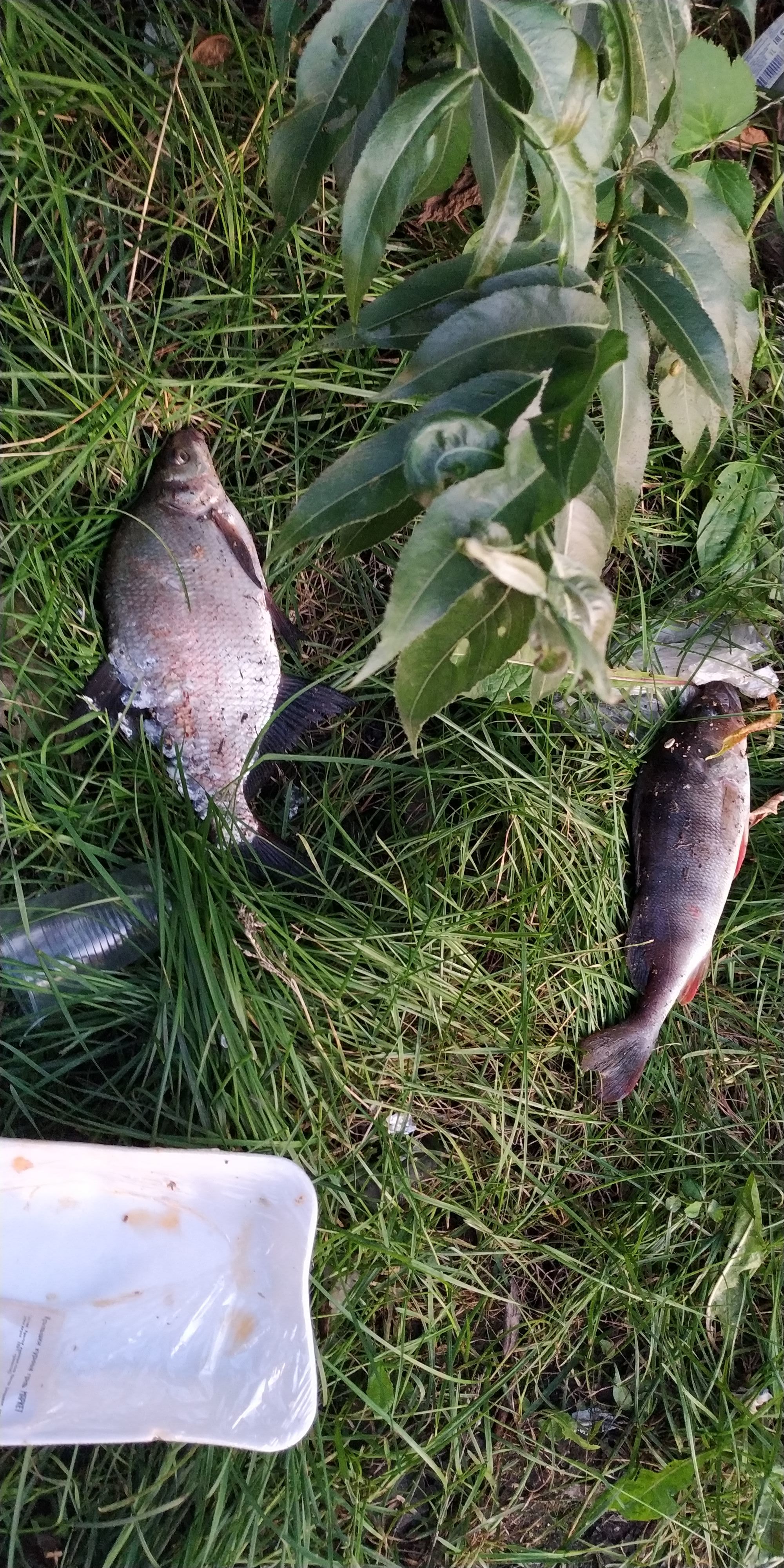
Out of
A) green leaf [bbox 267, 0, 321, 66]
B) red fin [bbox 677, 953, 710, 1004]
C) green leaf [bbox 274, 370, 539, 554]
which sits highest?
green leaf [bbox 267, 0, 321, 66]

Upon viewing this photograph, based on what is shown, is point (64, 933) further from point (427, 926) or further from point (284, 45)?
point (284, 45)

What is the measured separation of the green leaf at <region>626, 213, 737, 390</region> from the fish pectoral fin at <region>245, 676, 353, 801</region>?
3.49 feet

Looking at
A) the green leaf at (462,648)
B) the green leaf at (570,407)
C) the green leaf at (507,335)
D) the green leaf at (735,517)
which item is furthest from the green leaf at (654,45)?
the green leaf at (735,517)

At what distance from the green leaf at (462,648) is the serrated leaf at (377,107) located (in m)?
0.69

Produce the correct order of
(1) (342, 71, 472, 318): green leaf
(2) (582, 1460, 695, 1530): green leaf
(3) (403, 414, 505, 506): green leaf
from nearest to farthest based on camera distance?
(3) (403, 414, 505, 506): green leaf, (1) (342, 71, 472, 318): green leaf, (2) (582, 1460, 695, 1530): green leaf

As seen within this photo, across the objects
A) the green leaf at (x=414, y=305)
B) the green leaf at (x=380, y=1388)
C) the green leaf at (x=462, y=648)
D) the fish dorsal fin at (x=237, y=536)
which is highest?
the green leaf at (x=414, y=305)

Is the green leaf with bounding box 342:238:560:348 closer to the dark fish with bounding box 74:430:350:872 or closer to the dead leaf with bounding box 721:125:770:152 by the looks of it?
the dark fish with bounding box 74:430:350:872

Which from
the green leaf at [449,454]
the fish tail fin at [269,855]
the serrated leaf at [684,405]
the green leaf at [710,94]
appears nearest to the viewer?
the green leaf at [449,454]

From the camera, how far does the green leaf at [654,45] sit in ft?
3.65

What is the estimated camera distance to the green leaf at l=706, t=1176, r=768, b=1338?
225 centimetres

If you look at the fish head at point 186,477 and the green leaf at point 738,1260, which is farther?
the green leaf at point 738,1260

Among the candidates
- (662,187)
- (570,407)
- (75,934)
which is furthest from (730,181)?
(75,934)

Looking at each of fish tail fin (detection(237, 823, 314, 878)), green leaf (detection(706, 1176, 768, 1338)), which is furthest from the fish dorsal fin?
green leaf (detection(706, 1176, 768, 1338))

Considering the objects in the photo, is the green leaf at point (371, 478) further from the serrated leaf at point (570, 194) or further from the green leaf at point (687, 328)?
the green leaf at point (687, 328)
